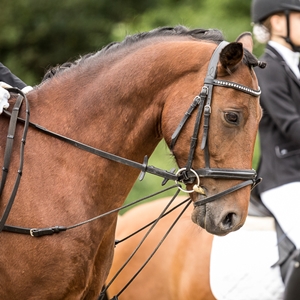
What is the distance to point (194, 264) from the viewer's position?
16.1 feet

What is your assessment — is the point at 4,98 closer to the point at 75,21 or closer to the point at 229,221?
the point at 229,221

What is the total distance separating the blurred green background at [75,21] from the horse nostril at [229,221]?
32.0ft

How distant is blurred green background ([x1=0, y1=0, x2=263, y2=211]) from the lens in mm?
12953

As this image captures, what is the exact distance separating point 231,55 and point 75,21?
36.4 feet

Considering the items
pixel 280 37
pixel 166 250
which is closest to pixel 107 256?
pixel 166 250

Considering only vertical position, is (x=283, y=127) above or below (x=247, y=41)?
below

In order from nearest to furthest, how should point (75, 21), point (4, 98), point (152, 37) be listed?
point (4, 98) < point (152, 37) < point (75, 21)

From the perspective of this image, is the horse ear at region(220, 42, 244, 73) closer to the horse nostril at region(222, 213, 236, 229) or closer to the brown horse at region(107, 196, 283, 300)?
the horse nostril at region(222, 213, 236, 229)

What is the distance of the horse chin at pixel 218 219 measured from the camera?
3191 mm

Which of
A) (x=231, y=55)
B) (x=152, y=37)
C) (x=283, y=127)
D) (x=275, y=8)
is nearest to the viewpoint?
(x=231, y=55)

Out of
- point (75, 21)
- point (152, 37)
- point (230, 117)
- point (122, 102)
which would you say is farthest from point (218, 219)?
point (75, 21)

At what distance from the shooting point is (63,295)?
3.25m

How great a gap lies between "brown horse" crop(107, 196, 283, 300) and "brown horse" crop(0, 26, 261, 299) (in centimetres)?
125

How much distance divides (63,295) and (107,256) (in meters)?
0.40
